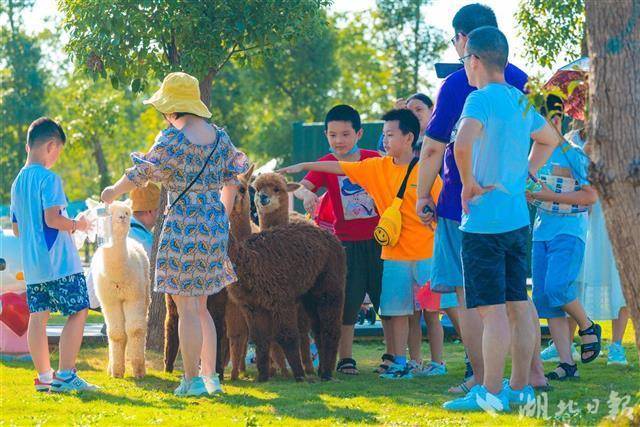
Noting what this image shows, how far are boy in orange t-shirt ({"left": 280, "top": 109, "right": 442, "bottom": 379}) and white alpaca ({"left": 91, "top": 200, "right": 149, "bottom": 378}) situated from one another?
1.30 meters

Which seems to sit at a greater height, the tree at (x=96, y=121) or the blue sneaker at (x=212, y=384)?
the tree at (x=96, y=121)

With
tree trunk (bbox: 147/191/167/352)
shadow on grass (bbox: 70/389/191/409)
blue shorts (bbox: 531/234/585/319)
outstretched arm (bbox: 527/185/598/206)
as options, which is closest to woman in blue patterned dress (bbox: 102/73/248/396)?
shadow on grass (bbox: 70/389/191/409)

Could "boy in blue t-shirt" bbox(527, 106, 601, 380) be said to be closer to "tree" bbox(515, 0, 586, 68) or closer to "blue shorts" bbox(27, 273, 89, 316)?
"blue shorts" bbox(27, 273, 89, 316)

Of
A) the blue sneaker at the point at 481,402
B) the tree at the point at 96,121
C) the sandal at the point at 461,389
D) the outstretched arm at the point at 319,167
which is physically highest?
the tree at the point at 96,121

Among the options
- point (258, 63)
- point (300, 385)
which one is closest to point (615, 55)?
point (300, 385)

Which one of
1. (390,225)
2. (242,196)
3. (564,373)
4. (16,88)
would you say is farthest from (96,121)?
(564,373)

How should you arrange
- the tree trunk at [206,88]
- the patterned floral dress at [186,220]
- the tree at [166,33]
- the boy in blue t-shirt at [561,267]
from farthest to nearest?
the tree trunk at [206,88]
the tree at [166,33]
the boy in blue t-shirt at [561,267]
the patterned floral dress at [186,220]

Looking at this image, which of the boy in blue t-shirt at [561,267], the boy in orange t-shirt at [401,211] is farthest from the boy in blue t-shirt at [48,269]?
the boy in blue t-shirt at [561,267]

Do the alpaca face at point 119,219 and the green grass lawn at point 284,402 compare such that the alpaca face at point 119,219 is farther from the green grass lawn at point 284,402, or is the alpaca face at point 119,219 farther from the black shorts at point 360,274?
the black shorts at point 360,274

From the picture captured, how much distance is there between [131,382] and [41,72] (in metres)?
25.6

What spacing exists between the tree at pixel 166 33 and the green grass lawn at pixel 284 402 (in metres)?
2.25

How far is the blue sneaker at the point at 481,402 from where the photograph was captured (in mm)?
5723

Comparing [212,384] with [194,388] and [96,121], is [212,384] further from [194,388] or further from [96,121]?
[96,121]

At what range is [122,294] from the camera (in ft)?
25.0
